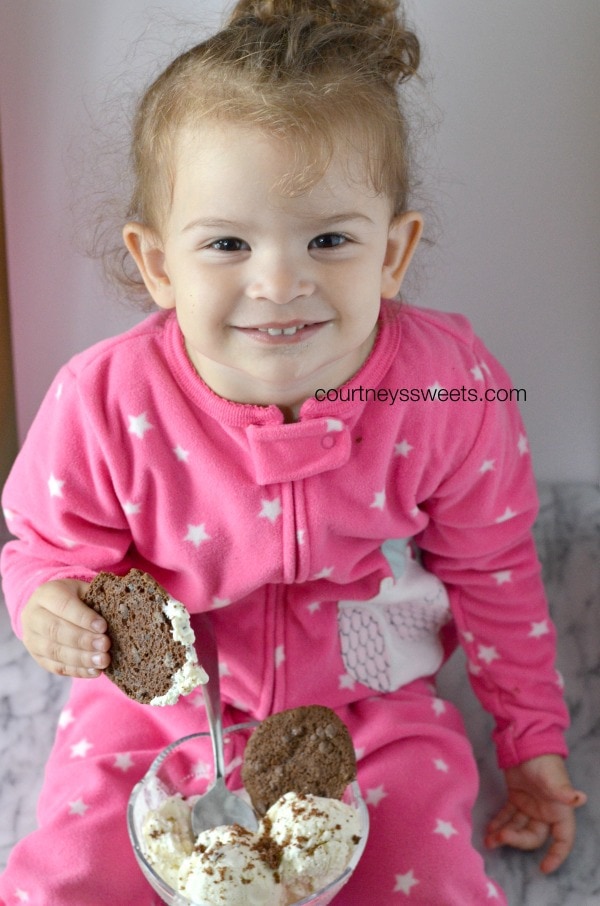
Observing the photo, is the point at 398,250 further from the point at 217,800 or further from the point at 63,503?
A: the point at 217,800

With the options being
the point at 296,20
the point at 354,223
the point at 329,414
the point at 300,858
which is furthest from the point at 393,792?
the point at 296,20

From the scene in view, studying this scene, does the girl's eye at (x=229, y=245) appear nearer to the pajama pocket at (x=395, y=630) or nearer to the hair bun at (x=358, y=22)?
the hair bun at (x=358, y=22)

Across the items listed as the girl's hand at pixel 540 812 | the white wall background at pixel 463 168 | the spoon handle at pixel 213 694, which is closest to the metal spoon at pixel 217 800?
the spoon handle at pixel 213 694

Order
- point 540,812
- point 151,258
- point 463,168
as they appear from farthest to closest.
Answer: point 463,168
point 540,812
point 151,258

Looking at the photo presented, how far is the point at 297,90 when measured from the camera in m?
0.77

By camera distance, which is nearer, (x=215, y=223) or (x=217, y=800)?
(x=215, y=223)

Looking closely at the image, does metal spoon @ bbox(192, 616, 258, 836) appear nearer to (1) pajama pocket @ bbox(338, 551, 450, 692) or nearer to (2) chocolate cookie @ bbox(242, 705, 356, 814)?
(2) chocolate cookie @ bbox(242, 705, 356, 814)

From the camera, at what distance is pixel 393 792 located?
938 millimetres

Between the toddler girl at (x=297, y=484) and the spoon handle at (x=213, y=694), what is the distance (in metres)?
0.03

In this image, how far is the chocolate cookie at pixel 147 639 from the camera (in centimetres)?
82

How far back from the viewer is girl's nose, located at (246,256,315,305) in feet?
2.55

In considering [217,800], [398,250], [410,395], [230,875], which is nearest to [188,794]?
[217,800]

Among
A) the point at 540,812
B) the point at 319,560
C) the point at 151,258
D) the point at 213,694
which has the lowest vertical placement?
the point at 540,812

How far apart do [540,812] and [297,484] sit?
38 cm
